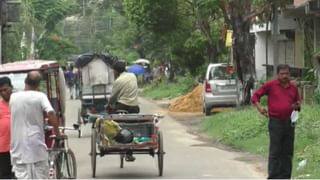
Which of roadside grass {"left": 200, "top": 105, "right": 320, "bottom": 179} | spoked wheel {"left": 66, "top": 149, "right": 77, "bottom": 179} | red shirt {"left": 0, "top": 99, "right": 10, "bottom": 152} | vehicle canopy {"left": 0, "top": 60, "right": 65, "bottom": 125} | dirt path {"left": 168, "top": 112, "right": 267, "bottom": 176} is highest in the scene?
vehicle canopy {"left": 0, "top": 60, "right": 65, "bottom": 125}

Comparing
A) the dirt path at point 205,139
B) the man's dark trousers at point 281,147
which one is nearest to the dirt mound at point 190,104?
the dirt path at point 205,139

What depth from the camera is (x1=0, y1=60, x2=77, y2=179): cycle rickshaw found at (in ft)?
34.5

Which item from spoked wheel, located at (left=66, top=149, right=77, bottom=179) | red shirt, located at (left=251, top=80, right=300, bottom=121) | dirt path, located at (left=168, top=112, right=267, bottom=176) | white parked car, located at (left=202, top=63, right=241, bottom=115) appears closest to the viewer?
spoked wheel, located at (left=66, top=149, right=77, bottom=179)

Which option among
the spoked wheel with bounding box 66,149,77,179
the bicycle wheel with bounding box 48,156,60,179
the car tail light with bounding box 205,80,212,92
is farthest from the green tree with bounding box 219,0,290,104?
the bicycle wheel with bounding box 48,156,60,179

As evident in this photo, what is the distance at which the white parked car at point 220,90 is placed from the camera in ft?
87.9

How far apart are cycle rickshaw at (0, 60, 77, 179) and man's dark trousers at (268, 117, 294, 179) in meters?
2.97

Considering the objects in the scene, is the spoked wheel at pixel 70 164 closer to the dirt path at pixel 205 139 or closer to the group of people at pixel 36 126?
the group of people at pixel 36 126

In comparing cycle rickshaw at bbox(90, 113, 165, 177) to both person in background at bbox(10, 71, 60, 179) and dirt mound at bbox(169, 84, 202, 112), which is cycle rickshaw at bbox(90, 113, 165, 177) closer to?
person in background at bbox(10, 71, 60, 179)

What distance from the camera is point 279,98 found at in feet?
37.2

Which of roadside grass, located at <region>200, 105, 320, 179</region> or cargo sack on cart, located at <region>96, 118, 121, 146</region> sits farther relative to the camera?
roadside grass, located at <region>200, 105, 320, 179</region>

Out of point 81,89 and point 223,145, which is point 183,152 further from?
point 81,89

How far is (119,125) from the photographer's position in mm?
12977

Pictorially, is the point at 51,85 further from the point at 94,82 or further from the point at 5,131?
the point at 94,82

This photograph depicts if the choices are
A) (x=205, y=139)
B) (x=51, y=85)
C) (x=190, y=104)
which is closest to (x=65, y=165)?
(x=51, y=85)
